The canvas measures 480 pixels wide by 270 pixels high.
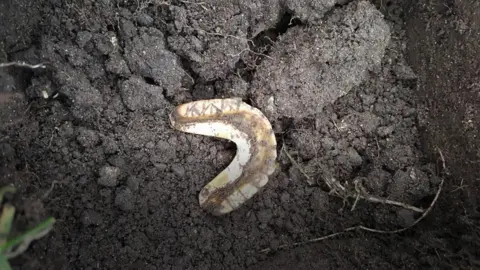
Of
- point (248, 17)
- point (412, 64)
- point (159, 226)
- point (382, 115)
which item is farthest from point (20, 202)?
point (412, 64)

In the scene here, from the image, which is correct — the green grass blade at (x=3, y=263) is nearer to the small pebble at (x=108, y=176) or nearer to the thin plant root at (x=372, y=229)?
the small pebble at (x=108, y=176)

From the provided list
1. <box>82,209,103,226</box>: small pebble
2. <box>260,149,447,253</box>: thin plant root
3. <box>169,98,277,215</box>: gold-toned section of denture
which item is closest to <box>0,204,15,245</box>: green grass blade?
<box>82,209,103,226</box>: small pebble

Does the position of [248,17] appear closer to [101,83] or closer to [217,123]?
[217,123]

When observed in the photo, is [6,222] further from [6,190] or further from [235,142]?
[235,142]

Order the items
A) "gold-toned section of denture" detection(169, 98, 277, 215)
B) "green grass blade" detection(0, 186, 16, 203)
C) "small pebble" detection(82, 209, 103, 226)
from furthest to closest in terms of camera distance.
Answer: "gold-toned section of denture" detection(169, 98, 277, 215) → "small pebble" detection(82, 209, 103, 226) → "green grass blade" detection(0, 186, 16, 203)

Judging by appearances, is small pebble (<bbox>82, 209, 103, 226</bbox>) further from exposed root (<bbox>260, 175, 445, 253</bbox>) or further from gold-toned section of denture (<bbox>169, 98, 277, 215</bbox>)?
exposed root (<bbox>260, 175, 445, 253</bbox>)

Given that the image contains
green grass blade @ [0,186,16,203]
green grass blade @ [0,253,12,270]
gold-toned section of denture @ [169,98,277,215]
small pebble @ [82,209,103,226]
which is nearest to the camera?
green grass blade @ [0,253,12,270]

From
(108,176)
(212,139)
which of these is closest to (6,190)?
(108,176)
